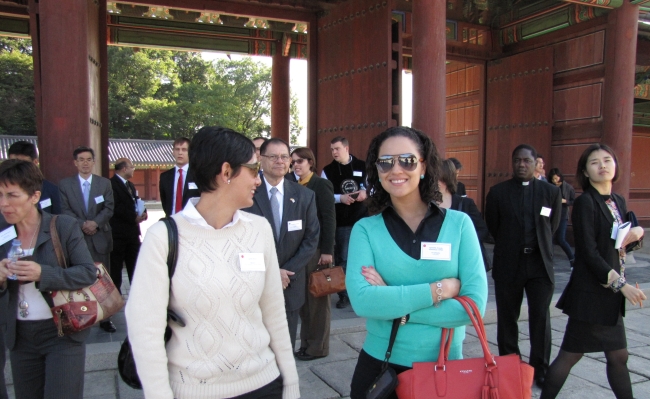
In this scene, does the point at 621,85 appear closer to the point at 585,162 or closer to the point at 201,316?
the point at 585,162

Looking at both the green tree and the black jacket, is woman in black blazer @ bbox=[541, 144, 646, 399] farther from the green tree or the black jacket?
the green tree

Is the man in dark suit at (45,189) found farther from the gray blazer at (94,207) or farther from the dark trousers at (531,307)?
the dark trousers at (531,307)

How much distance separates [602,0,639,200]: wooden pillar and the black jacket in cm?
550

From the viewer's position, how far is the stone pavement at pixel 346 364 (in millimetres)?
3459

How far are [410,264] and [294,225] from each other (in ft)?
5.63

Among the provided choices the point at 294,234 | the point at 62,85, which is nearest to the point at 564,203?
the point at 294,234

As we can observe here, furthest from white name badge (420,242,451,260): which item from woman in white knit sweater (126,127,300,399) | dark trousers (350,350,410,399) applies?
woman in white knit sweater (126,127,300,399)

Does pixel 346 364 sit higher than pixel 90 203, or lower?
lower

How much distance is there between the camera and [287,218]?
340 centimetres

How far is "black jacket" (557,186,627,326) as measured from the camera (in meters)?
2.81

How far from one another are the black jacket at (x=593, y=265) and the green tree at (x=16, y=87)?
26.4 meters

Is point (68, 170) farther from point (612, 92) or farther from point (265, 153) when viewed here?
point (612, 92)

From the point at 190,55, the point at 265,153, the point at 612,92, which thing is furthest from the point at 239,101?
the point at 265,153

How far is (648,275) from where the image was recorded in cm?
716
